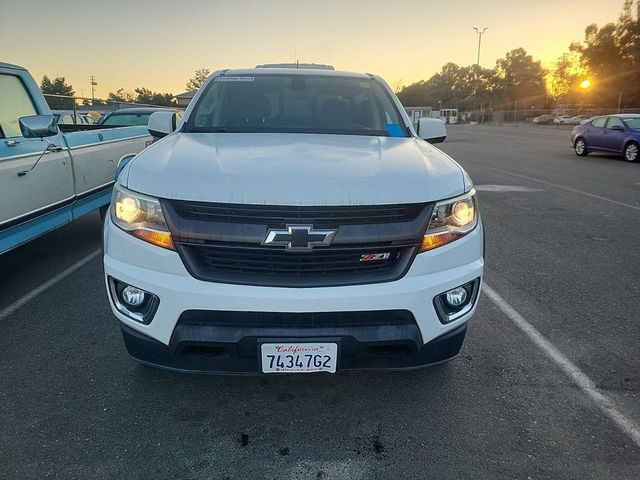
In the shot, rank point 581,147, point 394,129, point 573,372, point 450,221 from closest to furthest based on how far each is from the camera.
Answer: point 450,221 < point 573,372 < point 394,129 < point 581,147

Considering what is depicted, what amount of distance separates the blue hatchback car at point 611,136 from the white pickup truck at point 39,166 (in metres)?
16.4

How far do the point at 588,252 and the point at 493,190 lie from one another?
192 inches

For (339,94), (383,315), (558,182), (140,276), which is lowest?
(558,182)

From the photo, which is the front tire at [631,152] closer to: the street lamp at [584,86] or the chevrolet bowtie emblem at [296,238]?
the chevrolet bowtie emblem at [296,238]

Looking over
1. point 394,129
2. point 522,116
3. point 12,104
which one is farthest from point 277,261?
point 522,116

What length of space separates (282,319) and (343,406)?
0.83 meters

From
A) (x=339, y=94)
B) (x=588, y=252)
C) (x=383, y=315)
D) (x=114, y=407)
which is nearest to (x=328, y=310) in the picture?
(x=383, y=315)

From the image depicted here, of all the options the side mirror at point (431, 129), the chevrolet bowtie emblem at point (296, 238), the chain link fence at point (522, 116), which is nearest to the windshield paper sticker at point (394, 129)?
the side mirror at point (431, 129)

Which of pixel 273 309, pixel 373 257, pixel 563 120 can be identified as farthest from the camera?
pixel 563 120

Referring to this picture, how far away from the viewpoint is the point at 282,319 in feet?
7.98

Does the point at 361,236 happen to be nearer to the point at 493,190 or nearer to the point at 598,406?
the point at 598,406

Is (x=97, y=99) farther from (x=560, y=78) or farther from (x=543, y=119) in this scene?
(x=560, y=78)

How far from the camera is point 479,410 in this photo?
2.91 m

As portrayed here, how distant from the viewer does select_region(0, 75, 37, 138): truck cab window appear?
490 cm
